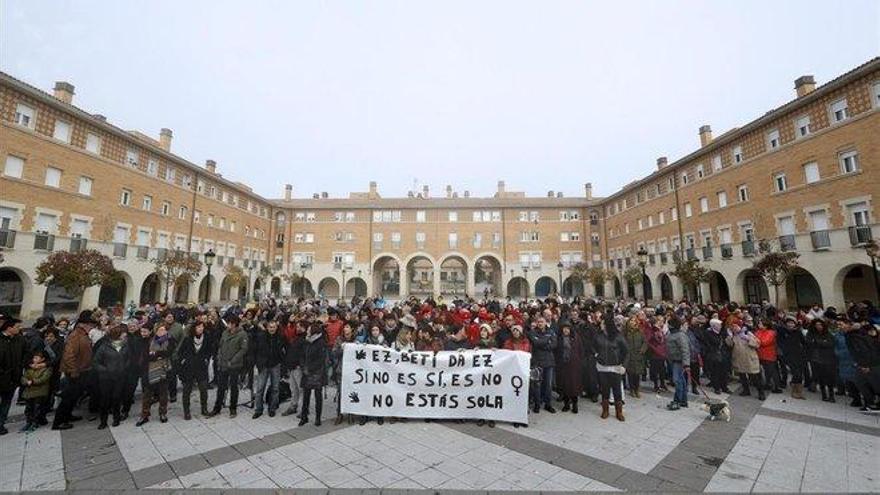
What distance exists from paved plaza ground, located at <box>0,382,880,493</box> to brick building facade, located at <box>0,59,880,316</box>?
39.0 ft

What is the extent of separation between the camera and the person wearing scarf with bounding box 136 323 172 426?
22.2 ft

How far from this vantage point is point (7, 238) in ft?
62.4

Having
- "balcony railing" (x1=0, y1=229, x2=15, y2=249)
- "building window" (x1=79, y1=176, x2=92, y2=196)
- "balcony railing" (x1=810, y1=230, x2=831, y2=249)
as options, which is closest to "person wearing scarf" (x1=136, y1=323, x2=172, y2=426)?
"balcony railing" (x1=0, y1=229, x2=15, y2=249)

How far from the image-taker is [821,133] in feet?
67.8

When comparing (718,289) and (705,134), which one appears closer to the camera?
(718,289)

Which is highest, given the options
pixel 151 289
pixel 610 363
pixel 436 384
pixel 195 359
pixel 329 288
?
pixel 329 288

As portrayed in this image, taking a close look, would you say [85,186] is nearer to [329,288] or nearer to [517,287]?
[329,288]

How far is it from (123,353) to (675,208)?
37.3 metres

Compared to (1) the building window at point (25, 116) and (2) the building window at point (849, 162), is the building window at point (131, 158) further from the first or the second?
(2) the building window at point (849, 162)

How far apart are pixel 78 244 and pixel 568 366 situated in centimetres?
2856

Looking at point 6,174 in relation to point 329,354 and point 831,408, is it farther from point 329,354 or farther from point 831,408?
point 831,408

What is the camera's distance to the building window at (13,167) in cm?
1956

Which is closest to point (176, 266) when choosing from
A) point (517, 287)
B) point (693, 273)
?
point (693, 273)

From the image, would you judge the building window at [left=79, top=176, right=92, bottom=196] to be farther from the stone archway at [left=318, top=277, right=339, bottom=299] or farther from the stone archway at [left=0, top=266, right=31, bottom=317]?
the stone archway at [left=318, top=277, right=339, bottom=299]
